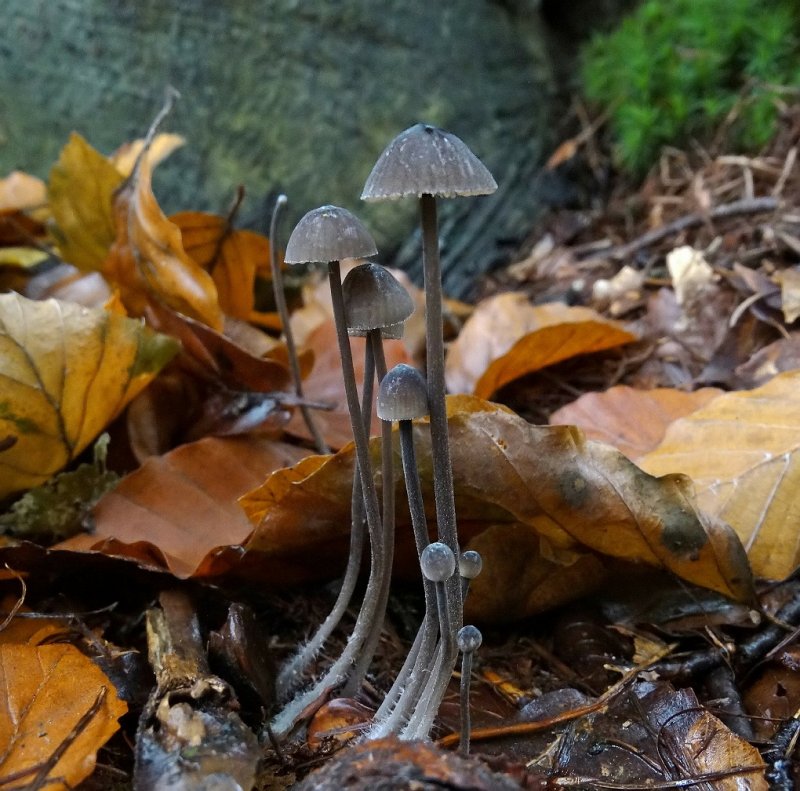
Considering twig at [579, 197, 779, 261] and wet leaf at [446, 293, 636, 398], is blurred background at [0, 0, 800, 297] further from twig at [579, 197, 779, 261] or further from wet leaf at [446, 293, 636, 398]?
wet leaf at [446, 293, 636, 398]

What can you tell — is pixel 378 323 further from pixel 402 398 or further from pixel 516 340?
pixel 516 340

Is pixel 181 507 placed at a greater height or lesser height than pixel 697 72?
lesser

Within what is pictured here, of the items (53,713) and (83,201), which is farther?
(83,201)

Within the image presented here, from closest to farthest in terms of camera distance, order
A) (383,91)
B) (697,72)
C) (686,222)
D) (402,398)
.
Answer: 1. (402,398)
2. (686,222)
3. (697,72)
4. (383,91)

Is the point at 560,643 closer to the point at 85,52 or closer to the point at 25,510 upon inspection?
the point at 25,510

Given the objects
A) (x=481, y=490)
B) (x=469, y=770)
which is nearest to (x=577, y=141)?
(x=481, y=490)

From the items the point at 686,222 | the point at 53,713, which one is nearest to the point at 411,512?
the point at 53,713

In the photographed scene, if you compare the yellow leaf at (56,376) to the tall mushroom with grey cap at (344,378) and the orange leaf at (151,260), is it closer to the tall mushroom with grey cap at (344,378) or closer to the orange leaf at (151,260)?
the orange leaf at (151,260)
